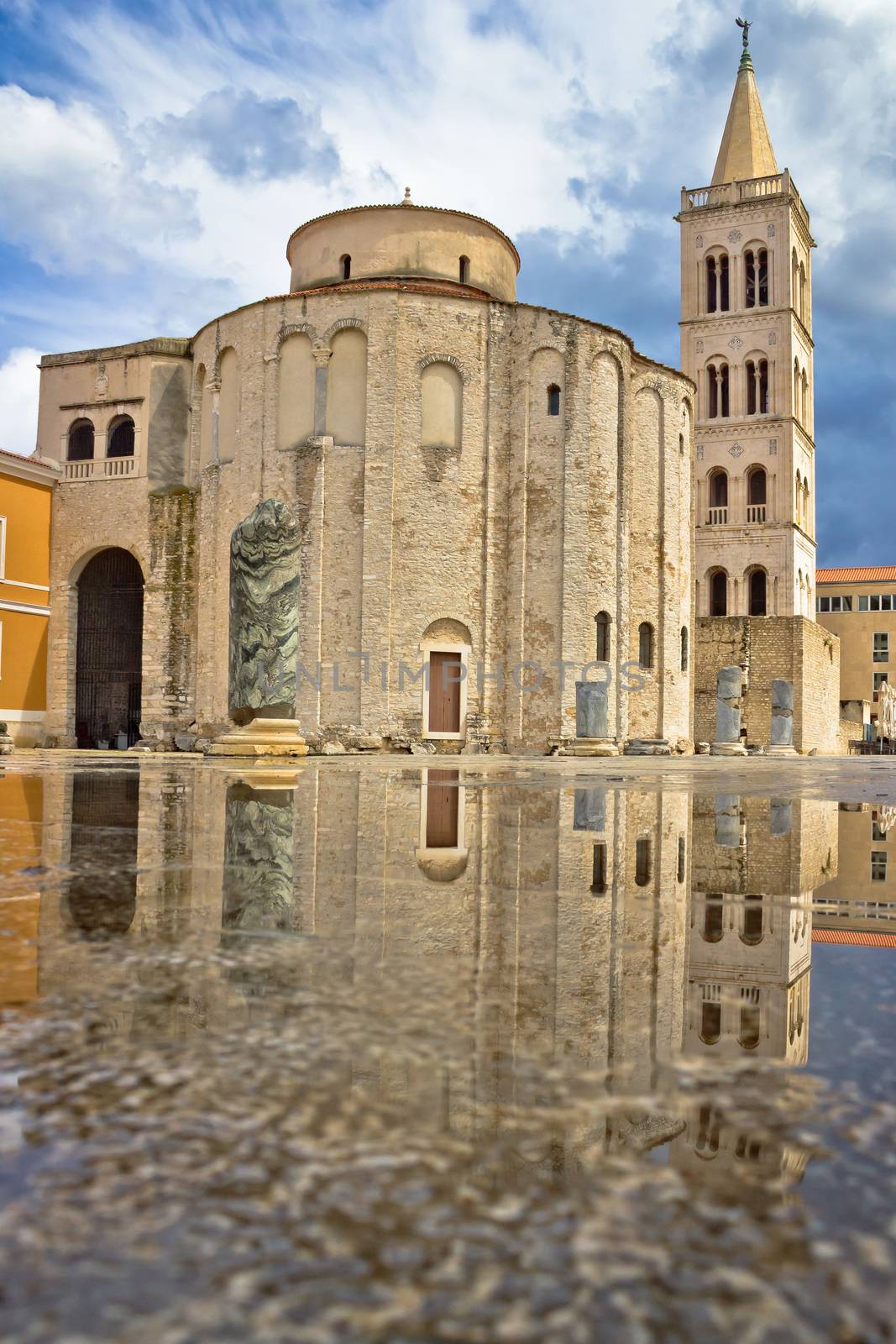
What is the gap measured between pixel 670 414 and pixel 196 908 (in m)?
28.9

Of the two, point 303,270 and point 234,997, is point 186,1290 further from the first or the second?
point 303,270

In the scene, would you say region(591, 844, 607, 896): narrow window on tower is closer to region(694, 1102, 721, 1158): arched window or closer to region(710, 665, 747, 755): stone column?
region(694, 1102, 721, 1158): arched window

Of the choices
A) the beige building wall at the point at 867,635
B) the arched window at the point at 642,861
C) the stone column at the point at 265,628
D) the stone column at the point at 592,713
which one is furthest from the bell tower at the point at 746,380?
the arched window at the point at 642,861

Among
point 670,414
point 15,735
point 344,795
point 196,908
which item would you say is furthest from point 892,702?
point 196,908

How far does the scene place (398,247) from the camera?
27.3 meters

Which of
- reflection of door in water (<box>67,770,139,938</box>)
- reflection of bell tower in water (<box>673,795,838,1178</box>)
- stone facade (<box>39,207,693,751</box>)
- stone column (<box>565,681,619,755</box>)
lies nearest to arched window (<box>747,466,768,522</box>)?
Answer: stone facade (<box>39,207,693,751</box>)

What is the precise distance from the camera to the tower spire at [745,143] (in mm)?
42062

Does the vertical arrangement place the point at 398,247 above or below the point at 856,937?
above

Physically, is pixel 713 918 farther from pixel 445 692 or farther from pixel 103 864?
pixel 445 692

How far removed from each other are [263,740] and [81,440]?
19419 mm

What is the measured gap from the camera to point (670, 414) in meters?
29.3

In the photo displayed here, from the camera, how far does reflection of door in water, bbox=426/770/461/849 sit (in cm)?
Result: 406

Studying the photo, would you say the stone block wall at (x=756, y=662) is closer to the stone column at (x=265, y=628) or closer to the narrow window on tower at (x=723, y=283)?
the narrow window on tower at (x=723, y=283)

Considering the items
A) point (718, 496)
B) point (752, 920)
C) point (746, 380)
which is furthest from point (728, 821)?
point (746, 380)
